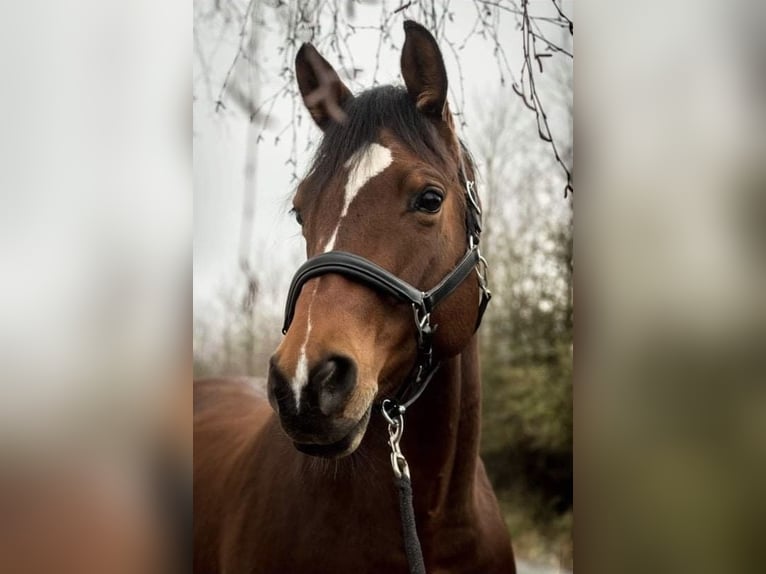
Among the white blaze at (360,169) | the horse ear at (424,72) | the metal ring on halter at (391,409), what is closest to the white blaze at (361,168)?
the white blaze at (360,169)

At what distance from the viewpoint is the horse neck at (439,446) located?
120 centimetres

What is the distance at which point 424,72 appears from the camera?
116 centimetres

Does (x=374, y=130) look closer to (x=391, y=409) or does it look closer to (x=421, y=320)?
(x=421, y=320)

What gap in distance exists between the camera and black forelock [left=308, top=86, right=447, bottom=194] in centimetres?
110

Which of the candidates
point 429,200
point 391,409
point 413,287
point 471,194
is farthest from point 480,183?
point 391,409

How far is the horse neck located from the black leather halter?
0.06m

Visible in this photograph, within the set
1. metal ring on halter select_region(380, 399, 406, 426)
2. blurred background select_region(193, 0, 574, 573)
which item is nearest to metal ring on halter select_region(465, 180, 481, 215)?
blurred background select_region(193, 0, 574, 573)

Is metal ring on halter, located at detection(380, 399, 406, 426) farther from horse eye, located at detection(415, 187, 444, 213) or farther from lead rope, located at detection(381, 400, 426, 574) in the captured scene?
horse eye, located at detection(415, 187, 444, 213)

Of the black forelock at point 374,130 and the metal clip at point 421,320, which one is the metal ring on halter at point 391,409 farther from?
the black forelock at point 374,130

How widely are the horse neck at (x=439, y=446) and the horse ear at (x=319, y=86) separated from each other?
51 cm
